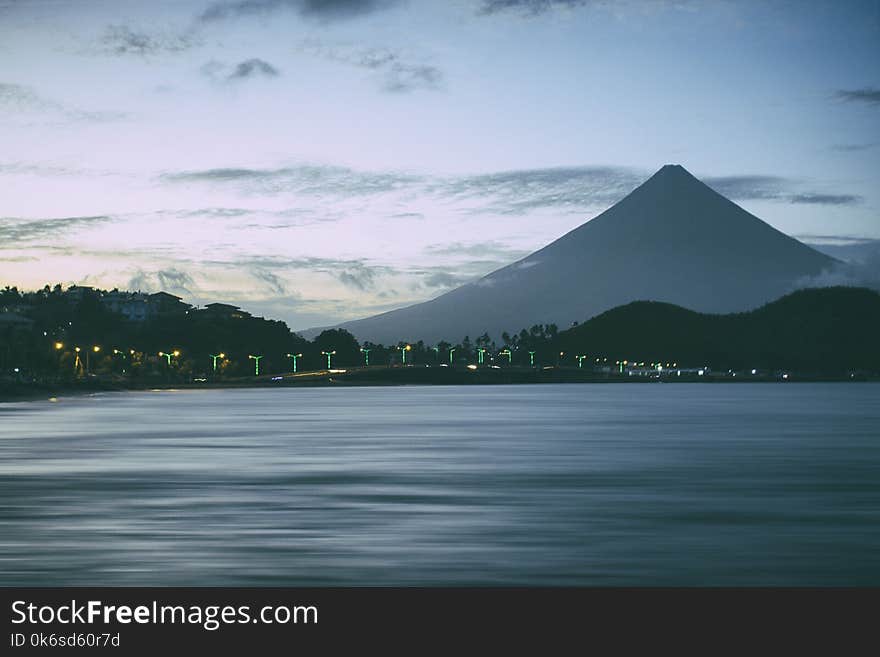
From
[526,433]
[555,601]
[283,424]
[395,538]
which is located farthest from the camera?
[283,424]

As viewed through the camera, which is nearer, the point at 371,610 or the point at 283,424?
the point at 371,610

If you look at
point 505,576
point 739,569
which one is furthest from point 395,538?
point 739,569

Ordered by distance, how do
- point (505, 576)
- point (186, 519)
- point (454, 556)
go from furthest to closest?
point (186, 519) < point (454, 556) < point (505, 576)

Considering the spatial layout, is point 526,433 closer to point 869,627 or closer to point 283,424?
point 283,424

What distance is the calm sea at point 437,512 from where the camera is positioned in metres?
17.0

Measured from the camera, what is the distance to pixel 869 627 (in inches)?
462

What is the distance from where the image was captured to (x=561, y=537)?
67.1ft

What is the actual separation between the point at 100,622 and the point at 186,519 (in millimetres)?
11438

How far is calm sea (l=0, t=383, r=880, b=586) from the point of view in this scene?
1697cm

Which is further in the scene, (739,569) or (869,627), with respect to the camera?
(739,569)

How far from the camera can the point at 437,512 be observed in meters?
24.4

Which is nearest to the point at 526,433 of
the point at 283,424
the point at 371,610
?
the point at 283,424

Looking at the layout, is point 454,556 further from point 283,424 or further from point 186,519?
point 283,424

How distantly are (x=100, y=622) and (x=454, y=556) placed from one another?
7664 millimetres
